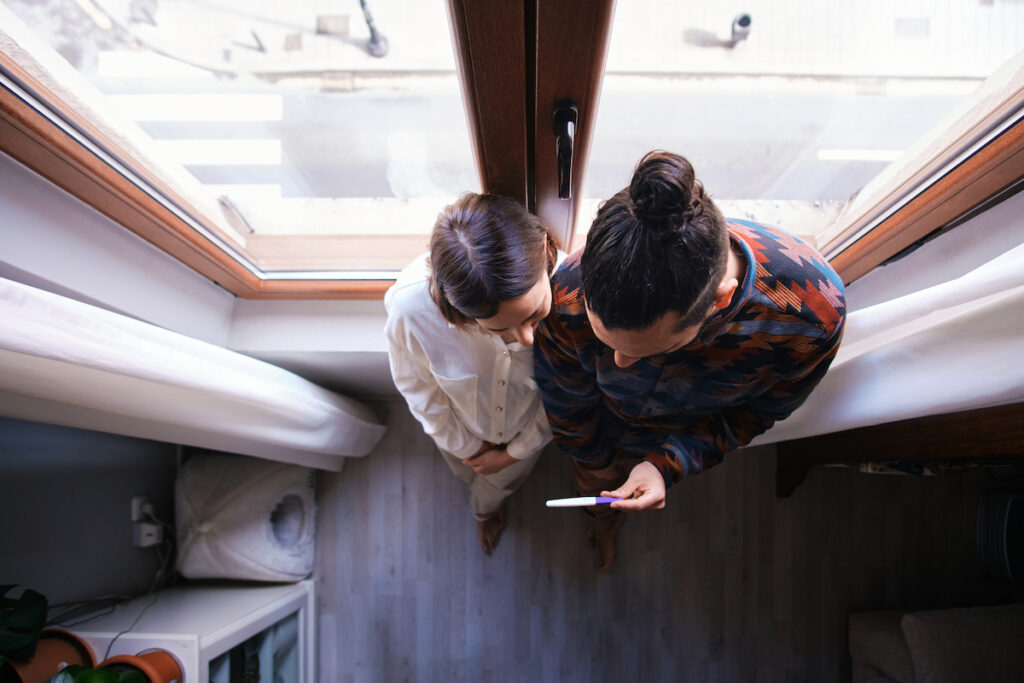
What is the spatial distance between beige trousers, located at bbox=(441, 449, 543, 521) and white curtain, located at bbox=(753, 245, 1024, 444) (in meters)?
0.69

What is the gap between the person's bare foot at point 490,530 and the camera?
68.4 inches

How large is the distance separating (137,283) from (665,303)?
41.9 inches

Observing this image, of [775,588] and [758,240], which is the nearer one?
[758,240]

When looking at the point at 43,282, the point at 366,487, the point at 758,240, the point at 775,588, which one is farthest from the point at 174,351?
the point at 775,588

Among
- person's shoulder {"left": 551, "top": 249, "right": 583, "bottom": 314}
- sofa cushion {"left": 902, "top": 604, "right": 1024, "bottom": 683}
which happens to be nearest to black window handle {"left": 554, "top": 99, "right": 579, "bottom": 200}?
person's shoulder {"left": 551, "top": 249, "right": 583, "bottom": 314}

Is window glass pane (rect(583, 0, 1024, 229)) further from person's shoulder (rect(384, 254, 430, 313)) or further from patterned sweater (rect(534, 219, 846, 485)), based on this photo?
person's shoulder (rect(384, 254, 430, 313))

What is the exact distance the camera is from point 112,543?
1458mm

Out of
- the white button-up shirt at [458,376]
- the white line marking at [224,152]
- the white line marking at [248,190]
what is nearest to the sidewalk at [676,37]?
the white line marking at [224,152]

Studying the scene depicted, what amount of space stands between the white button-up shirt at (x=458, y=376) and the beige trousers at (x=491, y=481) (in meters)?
0.15

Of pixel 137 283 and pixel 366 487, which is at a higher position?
pixel 137 283

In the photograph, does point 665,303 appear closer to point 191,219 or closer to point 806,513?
point 191,219

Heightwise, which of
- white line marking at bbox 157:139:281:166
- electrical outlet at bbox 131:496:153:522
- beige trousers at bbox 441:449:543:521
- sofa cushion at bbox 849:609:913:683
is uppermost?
white line marking at bbox 157:139:281:166

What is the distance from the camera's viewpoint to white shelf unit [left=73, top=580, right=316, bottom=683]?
3.71 ft

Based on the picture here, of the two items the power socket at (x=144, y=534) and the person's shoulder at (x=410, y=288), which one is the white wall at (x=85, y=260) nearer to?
the person's shoulder at (x=410, y=288)
